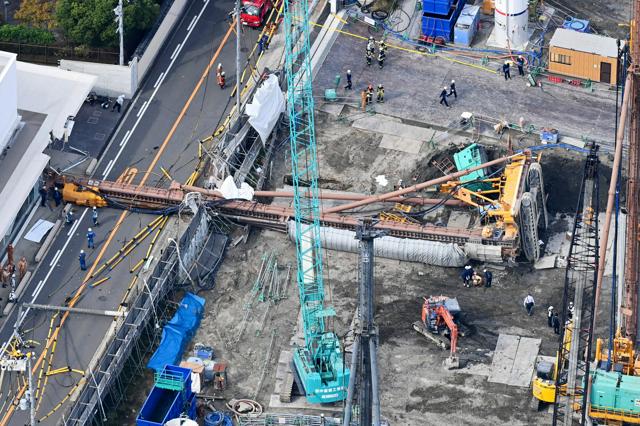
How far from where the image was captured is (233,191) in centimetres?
19250

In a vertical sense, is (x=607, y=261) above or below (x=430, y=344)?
above

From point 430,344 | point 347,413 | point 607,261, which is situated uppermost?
point 607,261

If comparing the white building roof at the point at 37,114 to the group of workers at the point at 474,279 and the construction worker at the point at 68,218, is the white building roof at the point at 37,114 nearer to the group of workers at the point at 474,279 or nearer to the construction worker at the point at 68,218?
the construction worker at the point at 68,218

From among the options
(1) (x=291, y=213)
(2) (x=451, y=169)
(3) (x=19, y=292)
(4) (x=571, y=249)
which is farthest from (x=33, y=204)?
(4) (x=571, y=249)

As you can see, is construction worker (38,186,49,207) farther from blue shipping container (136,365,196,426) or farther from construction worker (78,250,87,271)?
blue shipping container (136,365,196,426)

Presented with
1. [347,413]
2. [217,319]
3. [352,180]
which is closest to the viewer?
[347,413]

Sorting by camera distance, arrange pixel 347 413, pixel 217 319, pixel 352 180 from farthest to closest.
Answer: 1. pixel 352 180
2. pixel 217 319
3. pixel 347 413

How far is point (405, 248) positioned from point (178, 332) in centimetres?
2051

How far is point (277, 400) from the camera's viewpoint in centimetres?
17675

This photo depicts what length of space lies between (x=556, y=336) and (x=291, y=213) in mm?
25524

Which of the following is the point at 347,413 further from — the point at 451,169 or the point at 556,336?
the point at 451,169

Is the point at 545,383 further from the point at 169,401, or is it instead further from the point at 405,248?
the point at 169,401

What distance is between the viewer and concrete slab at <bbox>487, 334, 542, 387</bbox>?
17750 cm

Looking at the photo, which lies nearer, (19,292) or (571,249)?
(571,249)
